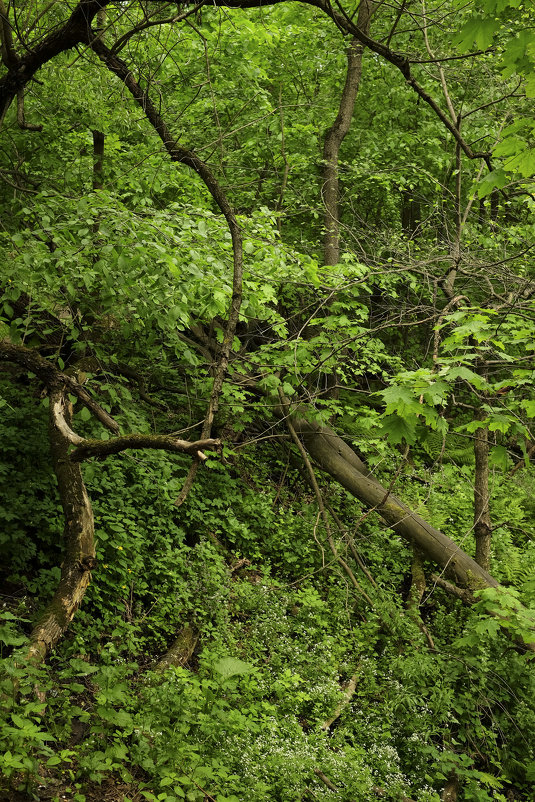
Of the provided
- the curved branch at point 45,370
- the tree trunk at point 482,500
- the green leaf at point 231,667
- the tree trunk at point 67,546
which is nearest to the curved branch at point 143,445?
the tree trunk at point 67,546

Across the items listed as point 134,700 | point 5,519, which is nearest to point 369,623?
point 134,700

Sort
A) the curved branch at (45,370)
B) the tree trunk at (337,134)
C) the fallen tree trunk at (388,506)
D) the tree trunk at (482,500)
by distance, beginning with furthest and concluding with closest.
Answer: the tree trunk at (337,134)
the fallen tree trunk at (388,506)
the tree trunk at (482,500)
the curved branch at (45,370)

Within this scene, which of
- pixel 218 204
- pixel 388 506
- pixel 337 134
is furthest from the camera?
pixel 337 134

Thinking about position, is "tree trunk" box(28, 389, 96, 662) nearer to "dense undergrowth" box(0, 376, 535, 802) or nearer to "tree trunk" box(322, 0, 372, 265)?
"dense undergrowth" box(0, 376, 535, 802)

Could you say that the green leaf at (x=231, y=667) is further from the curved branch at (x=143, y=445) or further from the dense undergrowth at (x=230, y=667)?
the curved branch at (x=143, y=445)

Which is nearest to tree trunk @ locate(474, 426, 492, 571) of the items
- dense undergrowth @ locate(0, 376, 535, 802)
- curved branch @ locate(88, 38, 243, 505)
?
dense undergrowth @ locate(0, 376, 535, 802)

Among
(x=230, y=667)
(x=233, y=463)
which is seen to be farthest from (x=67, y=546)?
(x=233, y=463)

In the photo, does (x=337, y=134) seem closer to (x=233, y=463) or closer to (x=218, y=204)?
(x=233, y=463)

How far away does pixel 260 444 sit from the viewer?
32.9ft

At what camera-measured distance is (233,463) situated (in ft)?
29.9

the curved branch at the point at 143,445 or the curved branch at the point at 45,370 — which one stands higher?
the curved branch at the point at 45,370

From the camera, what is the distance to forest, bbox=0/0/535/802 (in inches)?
162

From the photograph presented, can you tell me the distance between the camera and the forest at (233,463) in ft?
13.5

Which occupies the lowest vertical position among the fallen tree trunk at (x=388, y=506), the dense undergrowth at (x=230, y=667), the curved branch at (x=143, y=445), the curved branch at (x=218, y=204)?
the dense undergrowth at (x=230, y=667)
